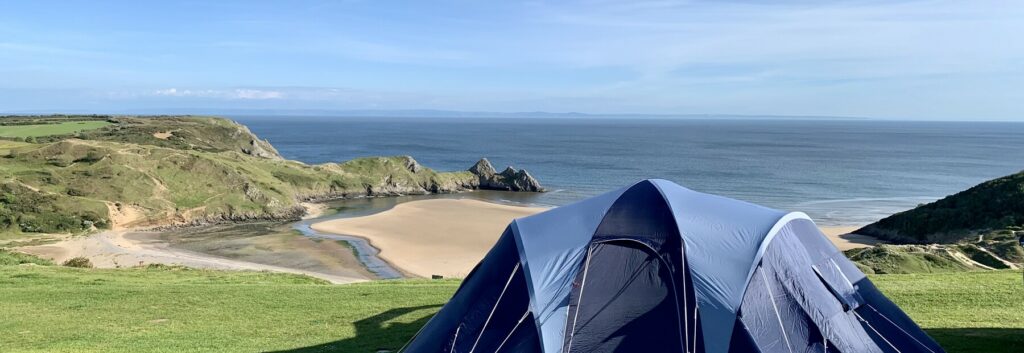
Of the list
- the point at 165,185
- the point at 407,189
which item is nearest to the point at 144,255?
the point at 165,185

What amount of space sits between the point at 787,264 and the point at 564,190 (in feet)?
218

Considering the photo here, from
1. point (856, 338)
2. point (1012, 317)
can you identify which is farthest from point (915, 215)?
point (856, 338)

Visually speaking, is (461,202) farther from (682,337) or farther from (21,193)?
(682,337)

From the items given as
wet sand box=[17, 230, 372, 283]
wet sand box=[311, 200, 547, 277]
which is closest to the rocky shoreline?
wet sand box=[311, 200, 547, 277]

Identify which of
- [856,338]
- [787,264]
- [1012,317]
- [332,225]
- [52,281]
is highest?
[787,264]

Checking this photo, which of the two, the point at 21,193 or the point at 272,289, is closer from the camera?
the point at 272,289

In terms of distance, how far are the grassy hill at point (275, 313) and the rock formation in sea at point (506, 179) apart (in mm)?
53947

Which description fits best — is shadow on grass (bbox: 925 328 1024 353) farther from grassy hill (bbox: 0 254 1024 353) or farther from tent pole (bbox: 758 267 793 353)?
tent pole (bbox: 758 267 793 353)

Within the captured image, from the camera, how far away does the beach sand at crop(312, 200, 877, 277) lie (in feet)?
121

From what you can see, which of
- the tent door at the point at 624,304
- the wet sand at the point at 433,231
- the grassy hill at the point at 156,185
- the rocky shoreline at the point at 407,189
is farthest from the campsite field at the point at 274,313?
the rocky shoreline at the point at 407,189

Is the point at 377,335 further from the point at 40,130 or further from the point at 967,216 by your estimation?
the point at 40,130

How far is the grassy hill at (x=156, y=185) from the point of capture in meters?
45.6

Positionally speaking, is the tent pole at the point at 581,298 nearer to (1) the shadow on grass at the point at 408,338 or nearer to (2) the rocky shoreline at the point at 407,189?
(1) the shadow on grass at the point at 408,338

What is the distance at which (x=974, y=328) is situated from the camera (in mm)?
11844
